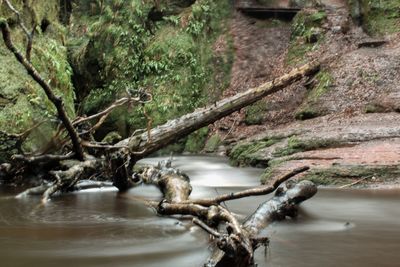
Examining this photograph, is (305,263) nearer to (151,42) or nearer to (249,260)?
(249,260)

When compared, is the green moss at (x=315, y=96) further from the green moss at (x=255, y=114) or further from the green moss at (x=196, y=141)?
the green moss at (x=196, y=141)

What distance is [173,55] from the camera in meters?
16.7

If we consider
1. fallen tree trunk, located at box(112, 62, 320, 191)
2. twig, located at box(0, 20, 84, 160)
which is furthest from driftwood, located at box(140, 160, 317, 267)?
twig, located at box(0, 20, 84, 160)

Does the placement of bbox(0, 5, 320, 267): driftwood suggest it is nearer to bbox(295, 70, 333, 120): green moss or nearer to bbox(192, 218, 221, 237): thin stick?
bbox(192, 218, 221, 237): thin stick

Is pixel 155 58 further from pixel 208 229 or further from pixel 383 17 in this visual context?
pixel 208 229

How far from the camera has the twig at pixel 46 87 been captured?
6.20 m

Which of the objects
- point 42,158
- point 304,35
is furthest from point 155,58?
point 42,158

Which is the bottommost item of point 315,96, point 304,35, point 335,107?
point 335,107

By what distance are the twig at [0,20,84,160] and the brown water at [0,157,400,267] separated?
1.02 m

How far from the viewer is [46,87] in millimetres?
6848

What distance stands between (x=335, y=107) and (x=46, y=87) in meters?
8.17

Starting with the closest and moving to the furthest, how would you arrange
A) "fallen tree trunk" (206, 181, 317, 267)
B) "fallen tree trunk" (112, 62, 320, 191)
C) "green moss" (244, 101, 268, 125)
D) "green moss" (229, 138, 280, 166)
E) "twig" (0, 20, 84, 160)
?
1. "fallen tree trunk" (206, 181, 317, 267)
2. "twig" (0, 20, 84, 160)
3. "fallen tree trunk" (112, 62, 320, 191)
4. "green moss" (229, 138, 280, 166)
5. "green moss" (244, 101, 268, 125)

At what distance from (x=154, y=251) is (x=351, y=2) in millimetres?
14384

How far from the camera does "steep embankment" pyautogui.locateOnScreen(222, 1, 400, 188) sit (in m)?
8.18
